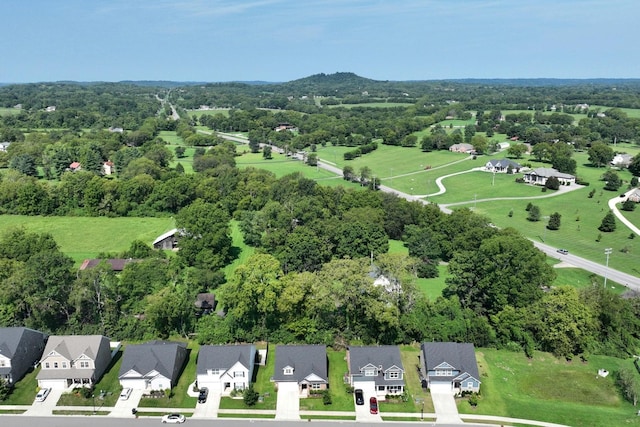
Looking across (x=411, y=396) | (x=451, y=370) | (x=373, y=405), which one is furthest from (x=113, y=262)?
(x=451, y=370)

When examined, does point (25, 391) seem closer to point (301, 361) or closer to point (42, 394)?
point (42, 394)

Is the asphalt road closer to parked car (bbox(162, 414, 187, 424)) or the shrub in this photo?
parked car (bbox(162, 414, 187, 424))

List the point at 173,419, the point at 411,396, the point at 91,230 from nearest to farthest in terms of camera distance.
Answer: the point at 173,419, the point at 411,396, the point at 91,230

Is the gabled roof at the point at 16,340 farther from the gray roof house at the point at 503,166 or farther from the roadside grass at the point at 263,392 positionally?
the gray roof house at the point at 503,166

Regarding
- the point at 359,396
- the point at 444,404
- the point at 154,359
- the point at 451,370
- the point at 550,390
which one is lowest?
the point at 550,390

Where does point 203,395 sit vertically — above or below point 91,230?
below
